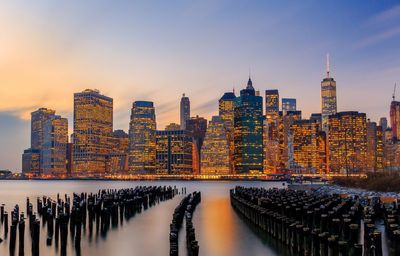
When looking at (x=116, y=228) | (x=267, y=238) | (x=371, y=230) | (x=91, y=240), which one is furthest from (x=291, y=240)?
(x=116, y=228)

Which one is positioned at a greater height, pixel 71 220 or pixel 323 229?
pixel 323 229

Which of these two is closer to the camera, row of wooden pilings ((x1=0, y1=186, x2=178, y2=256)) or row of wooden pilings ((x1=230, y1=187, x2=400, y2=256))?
row of wooden pilings ((x1=230, y1=187, x2=400, y2=256))

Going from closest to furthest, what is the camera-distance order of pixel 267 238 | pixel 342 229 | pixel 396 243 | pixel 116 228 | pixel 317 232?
pixel 396 243 < pixel 317 232 < pixel 342 229 < pixel 267 238 < pixel 116 228

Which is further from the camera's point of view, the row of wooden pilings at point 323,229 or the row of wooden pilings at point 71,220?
the row of wooden pilings at point 71,220

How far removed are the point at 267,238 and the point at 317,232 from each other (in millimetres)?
11244

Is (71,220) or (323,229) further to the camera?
(71,220)

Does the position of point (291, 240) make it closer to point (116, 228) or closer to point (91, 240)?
point (91, 240)

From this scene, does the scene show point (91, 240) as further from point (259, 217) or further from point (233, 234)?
point (259, 217)

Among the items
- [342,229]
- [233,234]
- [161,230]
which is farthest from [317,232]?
[161,230]

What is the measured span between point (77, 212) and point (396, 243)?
21.4 m

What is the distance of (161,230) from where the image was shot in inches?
1661

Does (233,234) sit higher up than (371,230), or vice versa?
(371,230)

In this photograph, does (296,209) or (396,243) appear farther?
(296,209)

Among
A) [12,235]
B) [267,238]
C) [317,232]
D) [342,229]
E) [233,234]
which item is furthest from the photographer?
[233,234]
